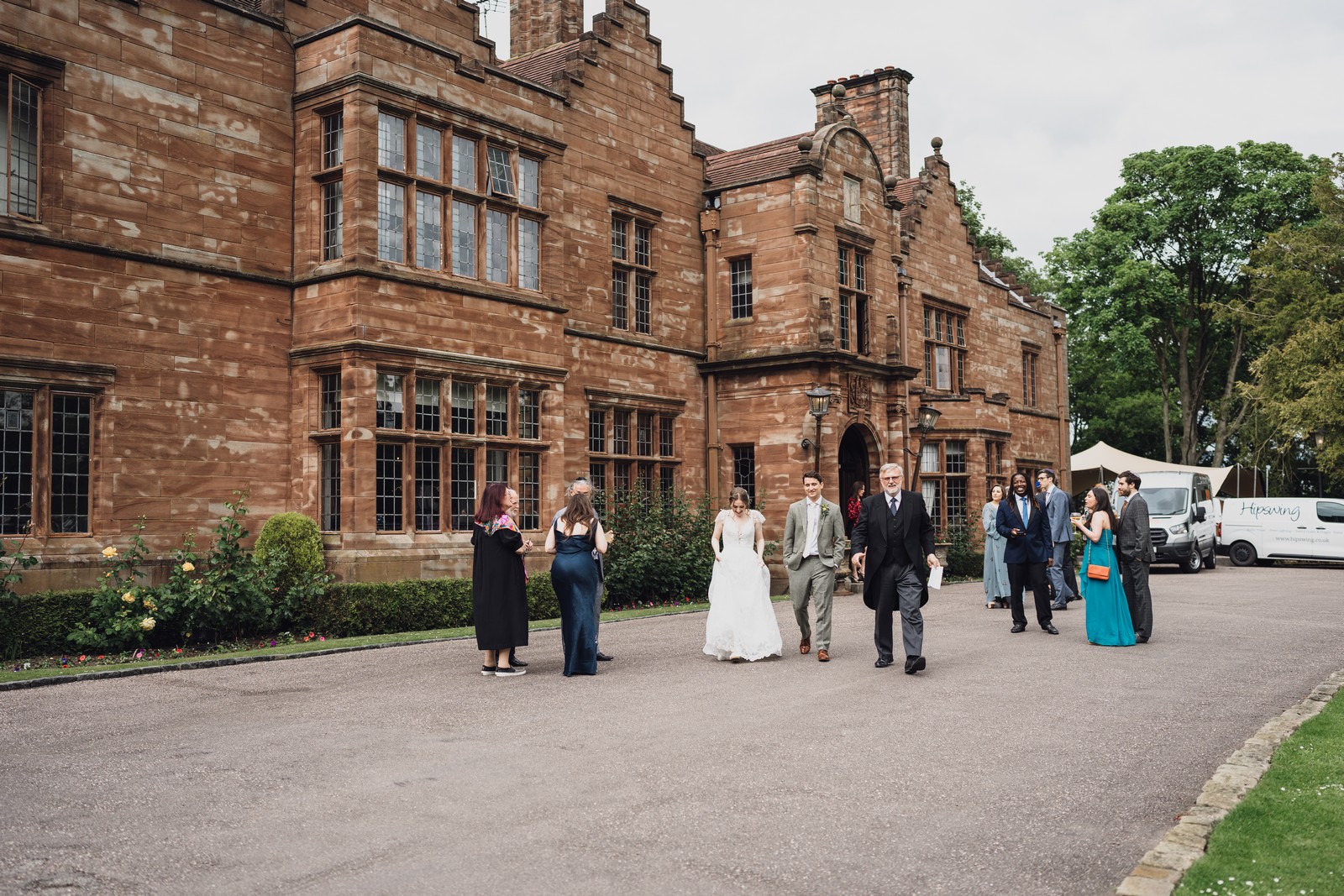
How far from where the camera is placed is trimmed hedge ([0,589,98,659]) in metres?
12.4

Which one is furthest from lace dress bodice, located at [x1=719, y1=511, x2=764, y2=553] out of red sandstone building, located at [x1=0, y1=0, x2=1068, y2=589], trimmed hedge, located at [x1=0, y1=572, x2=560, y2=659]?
red sandstone building, located at [x1=0, y1=0, x2=1068, y2=589]

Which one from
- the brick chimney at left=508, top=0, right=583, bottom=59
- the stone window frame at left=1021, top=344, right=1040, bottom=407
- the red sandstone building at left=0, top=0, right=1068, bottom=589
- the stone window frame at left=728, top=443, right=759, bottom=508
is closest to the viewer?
the red sandstone building at left=0, top=0, right=1068, bottom=589

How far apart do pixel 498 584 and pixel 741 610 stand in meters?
2.71

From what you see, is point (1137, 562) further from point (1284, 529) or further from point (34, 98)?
point (1284, 529)

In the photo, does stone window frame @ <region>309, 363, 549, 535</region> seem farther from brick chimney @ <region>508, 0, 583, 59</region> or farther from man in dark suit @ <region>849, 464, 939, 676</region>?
brick chimney @ <region>508, 0, 583, 59</region>

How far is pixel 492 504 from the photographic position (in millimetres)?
10945

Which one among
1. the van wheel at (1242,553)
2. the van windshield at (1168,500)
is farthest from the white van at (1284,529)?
the van windshield at (1168,500)

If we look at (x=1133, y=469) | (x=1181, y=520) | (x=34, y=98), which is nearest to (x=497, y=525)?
(x=34, y=98)

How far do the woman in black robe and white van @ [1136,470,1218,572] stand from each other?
20.2 metres

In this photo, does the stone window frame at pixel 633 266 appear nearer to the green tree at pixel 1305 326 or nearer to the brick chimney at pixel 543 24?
the brick chimney at pixel 543 24

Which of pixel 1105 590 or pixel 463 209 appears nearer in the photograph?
pixel 1105 590

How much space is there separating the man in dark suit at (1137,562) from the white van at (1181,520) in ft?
47.3

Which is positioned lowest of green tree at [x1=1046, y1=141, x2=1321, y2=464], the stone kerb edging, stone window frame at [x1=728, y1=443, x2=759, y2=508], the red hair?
the stone kerb edging

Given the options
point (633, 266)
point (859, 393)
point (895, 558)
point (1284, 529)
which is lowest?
point (1284, 529)
